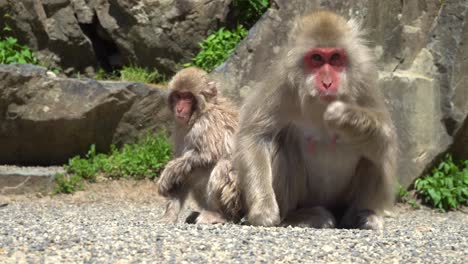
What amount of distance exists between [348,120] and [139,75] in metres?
6.54

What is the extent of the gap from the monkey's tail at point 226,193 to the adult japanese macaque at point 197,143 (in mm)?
21

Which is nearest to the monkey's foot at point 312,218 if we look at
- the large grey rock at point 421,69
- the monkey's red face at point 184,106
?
the monkey's red face at point 184,106

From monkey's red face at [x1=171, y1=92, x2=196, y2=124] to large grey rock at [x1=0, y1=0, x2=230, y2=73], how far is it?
5217mm

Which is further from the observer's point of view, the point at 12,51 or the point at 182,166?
the point at 12,51

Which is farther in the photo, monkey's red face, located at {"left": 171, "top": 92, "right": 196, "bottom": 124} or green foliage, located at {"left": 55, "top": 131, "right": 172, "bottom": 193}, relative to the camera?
green foliage, located at {"left": 55, "top": 131, "right": 172, "bottom": 193}

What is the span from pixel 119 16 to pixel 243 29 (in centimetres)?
201

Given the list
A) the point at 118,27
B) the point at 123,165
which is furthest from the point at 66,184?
the point at 118,27

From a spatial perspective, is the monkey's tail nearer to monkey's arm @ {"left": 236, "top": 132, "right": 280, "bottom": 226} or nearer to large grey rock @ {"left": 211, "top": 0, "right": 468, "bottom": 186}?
monkey's arm @ {"left": 236, "top": 132, "right": 280, "bottom": 226}

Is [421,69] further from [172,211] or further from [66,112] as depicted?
[66,112]

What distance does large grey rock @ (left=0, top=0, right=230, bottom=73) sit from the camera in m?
11.1

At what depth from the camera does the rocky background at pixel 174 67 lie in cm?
809

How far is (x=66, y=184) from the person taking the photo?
8.59m

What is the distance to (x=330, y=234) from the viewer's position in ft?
14.5

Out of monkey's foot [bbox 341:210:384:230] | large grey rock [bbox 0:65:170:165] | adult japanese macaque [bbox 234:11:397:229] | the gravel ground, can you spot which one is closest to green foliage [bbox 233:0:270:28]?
large grey rock [bbox 0:65:170:165]
